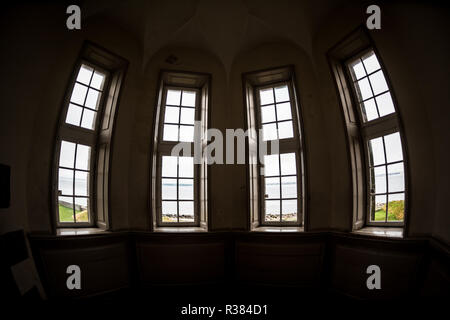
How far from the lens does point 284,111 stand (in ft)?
18.9

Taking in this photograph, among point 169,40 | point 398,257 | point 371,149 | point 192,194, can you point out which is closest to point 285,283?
point 398,257

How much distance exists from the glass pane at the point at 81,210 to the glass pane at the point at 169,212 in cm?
146

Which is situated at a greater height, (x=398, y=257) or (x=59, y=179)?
(x=59, y=179)

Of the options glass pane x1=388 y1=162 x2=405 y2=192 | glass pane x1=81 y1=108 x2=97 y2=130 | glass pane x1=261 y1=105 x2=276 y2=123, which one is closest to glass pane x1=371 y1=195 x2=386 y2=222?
glass pane x1=388 y1=162 x2=405 y2=192

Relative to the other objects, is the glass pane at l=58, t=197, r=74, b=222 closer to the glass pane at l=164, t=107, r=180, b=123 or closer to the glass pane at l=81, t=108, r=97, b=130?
the glass pane at l=81, t=108, r=97, b=130

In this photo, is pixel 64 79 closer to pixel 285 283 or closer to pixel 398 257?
pixel 285 283

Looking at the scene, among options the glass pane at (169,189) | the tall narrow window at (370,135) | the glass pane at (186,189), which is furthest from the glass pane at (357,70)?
the glass pane at (169,189)

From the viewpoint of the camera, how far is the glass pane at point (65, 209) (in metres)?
→ 4.86

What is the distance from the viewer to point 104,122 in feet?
17.4

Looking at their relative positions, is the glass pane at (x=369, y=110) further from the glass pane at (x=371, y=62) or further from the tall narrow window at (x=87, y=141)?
the tall narrow window at (x=87, y=141)
